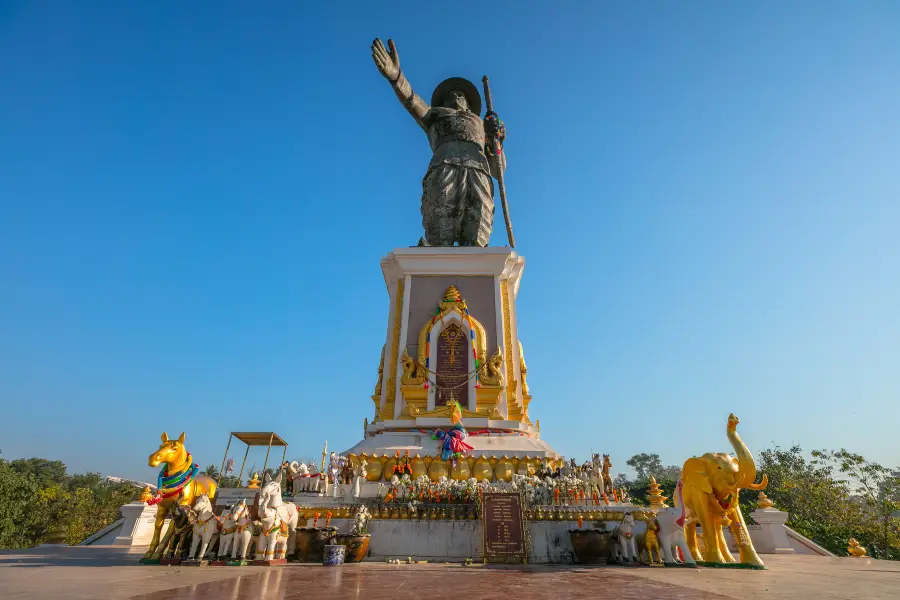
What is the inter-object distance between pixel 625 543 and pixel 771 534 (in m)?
5.83

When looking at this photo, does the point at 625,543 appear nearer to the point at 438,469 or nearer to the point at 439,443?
the point at 438,469

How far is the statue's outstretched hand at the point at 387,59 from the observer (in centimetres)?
1716

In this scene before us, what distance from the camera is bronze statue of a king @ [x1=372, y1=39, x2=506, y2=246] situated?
1744 centimetres

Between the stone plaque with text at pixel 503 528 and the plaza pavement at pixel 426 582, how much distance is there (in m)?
0.63

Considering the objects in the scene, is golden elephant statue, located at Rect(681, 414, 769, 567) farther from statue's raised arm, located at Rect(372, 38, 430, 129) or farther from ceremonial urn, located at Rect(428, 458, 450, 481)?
statue's raised arm, located at Rect(372, 38, 430, 129)

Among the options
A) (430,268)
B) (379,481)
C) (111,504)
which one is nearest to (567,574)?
(379,481)

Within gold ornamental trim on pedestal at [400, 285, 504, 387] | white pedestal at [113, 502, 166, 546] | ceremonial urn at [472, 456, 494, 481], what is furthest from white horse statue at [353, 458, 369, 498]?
white pedestal at [113, 502, 166, 546]

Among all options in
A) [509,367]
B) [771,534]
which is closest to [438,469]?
[509,367]

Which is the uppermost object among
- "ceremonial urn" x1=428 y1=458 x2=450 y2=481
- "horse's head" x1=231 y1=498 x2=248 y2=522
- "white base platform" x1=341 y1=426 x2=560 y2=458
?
"white base platform" x1=341 y1=426 x2=560 y2=458

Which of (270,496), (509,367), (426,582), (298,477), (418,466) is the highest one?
(509,367)

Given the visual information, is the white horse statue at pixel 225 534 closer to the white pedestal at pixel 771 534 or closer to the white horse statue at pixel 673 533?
the white horse statue at pixel 673 533

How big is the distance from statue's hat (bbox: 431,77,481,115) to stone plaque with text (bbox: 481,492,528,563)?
16965 millimetres

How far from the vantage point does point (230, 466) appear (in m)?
16.7

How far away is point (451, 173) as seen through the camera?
17.5 m
